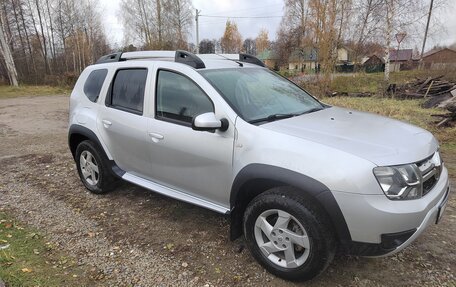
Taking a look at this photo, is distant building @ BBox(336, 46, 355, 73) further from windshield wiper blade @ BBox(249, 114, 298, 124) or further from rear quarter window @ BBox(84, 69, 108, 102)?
windshield wiper blade @ BBox(249, 114, 298, 124)

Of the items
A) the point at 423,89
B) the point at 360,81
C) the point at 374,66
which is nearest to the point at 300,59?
the point at 374,66

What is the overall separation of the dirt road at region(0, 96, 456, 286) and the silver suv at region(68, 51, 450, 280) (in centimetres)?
36

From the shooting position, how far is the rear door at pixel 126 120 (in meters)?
3.61

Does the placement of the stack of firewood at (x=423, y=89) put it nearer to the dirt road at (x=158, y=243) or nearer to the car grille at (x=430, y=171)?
the dirt road at (x=158, y=243)

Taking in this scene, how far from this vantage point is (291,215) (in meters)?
2.53

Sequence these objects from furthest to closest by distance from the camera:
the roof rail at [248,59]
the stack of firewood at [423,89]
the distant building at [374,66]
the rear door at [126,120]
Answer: the distant building at [374,66] → the stack of firewood at [423,89] → the roof rail at [248,59] → the rear door at [126,120]

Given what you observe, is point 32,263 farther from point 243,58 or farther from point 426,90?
point 426,90

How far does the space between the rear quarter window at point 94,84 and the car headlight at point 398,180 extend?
343 centimetres

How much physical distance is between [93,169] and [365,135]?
345 centimetres

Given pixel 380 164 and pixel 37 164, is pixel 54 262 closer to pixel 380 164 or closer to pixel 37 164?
pixel 380 164

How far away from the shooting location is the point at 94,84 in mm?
4371

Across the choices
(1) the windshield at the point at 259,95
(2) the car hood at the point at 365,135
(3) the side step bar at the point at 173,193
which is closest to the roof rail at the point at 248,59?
(1) the windshield at the point at 259,95

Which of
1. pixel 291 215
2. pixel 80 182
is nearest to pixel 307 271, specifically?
pixel 291 215

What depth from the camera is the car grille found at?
2.41 metres
